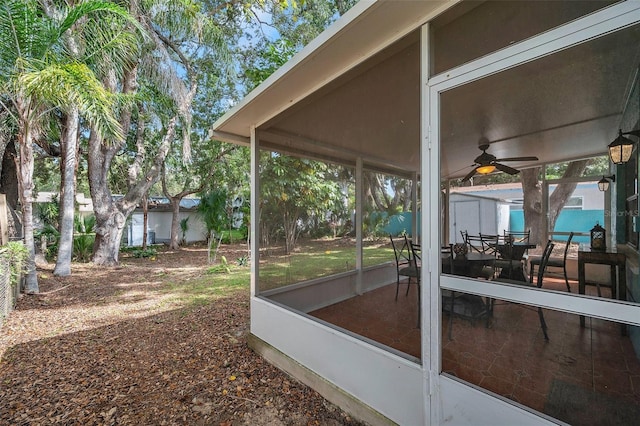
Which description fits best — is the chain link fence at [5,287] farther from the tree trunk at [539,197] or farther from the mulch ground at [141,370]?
the tree trunk at [539,197]

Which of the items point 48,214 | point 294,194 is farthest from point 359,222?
point 48,214

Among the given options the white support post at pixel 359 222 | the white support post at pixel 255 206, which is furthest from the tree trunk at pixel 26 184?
the white support post at pixel 359 222

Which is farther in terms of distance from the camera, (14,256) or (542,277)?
(14,256)

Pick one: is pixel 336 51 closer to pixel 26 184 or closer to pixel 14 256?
pixel 14 256

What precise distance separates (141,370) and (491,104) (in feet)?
13.0

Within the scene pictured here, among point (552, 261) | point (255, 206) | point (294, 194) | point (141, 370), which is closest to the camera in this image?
point (552, 261)

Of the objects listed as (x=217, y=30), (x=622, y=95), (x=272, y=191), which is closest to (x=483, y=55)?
(x=622, y=95)

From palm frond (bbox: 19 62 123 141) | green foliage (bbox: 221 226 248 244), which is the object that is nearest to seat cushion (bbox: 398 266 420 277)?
palm frond (bbox: 19 62 123 141)

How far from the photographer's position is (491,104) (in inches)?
80.3

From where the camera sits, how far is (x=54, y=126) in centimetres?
614

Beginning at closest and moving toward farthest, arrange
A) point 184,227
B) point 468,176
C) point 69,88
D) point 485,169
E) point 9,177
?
point 468,176 → point 485,169 → point 69,88 → point 9,177 → point 184,227

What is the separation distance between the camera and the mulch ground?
2268 millimetres

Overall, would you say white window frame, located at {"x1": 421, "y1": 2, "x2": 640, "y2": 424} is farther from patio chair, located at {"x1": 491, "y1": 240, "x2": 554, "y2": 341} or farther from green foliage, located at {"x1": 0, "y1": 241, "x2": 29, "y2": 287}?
green foliage, located at {"x1": 0, "y1": 241, "x2": 29, "y2": 287}

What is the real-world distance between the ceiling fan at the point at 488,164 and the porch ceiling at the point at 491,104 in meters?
0.05
